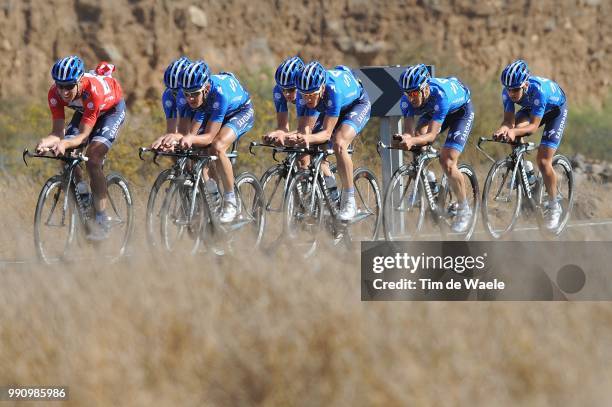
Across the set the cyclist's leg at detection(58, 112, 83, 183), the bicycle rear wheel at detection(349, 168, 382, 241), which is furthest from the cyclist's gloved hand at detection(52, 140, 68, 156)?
the bicycle rear wheel at detection(349, 168, 382, 241)

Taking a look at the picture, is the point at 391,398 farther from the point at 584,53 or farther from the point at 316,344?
the point at 584,53

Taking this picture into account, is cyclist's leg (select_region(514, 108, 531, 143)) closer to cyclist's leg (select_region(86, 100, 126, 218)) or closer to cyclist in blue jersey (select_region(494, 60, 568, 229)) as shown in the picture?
cyclist in blue jersey (select_region(494, 60, 568, 229))

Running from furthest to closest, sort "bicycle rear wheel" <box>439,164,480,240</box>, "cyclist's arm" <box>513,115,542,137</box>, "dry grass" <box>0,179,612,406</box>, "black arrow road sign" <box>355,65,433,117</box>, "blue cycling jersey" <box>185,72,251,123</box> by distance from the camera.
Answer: "black arrow road sign" <box>355,65,433,117</box>, "cyclist's arm" <box>513,115,542,137</box>, "bicycle rear wheel" <box>439,164,480,240</box>, "blue cycling jersey" <box>185,72,251,123</box>, "dry grass" <box>0,179,612,406</box>

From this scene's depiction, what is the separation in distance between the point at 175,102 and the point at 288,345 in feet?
15.0

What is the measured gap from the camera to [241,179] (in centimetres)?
1038

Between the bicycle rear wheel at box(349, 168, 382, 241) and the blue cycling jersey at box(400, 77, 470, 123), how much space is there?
68 centimetres

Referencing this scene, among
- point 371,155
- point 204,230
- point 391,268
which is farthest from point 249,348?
point 371,155

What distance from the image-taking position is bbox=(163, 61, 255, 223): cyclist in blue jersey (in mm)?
9680

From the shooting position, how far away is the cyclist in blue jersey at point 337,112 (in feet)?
33.2

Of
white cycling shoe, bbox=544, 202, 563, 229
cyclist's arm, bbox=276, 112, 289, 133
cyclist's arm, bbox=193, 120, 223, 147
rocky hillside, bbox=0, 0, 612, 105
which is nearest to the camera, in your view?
cyclist's arm, bbox=193, 120, 223, 147

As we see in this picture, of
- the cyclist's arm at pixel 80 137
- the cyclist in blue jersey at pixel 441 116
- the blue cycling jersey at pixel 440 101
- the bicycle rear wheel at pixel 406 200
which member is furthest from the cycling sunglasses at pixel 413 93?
the cyclist's arm at pixel 80 137

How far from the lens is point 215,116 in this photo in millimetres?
10000

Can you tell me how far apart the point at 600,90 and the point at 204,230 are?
2870 cm

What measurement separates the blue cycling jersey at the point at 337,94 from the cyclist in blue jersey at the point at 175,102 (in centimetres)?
108
